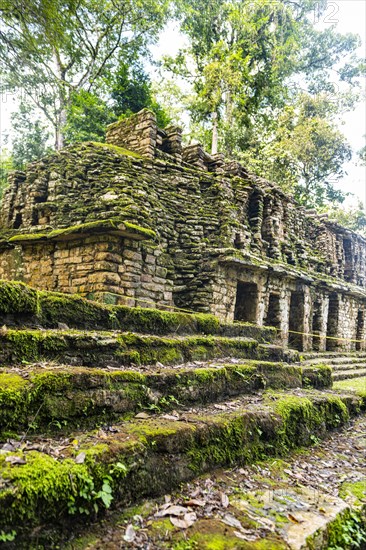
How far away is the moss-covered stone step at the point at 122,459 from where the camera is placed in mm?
2096

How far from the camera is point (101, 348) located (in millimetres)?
4020

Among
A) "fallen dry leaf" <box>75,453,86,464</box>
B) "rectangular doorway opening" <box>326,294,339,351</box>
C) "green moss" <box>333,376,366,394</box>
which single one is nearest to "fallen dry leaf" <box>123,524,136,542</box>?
"fallen dry leaf" <box>75,453,86,464</box>

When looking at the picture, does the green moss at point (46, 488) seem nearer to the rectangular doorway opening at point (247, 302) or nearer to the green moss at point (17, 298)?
the green moss at point (17, 298)

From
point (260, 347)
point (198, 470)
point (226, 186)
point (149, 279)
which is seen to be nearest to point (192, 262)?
point (149, 279)

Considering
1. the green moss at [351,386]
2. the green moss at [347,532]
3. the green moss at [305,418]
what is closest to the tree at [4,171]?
the green moss at [351,386]

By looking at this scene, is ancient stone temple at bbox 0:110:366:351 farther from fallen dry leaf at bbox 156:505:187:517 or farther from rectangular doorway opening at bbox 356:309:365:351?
rectangular doorway opening at bbox 356:309:365:351

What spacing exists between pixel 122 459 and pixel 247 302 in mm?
9558

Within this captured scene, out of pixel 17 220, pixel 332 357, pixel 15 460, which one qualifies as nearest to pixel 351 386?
pixel 332 357

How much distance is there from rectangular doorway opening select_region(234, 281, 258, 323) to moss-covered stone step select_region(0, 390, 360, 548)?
7.03 metres

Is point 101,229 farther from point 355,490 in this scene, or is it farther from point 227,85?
point 227,85

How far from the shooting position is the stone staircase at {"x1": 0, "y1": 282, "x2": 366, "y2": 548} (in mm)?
2236

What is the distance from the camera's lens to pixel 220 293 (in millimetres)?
10062

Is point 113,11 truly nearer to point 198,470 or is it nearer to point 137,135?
point 137,135

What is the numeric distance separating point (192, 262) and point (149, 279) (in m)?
1.79
